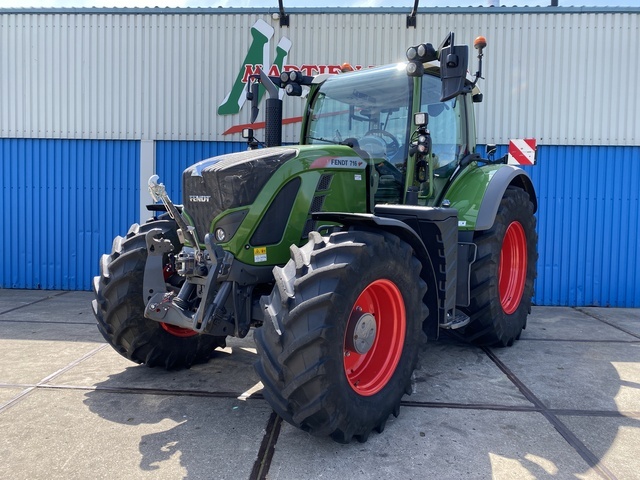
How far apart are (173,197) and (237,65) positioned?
2262 mm

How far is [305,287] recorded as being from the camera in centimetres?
256

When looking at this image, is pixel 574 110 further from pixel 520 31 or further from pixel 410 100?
pixel 410 100

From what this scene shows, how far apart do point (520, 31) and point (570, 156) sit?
78.5 inches

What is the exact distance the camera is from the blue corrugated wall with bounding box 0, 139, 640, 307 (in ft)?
23.7

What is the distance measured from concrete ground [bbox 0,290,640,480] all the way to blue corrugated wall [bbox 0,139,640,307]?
2648mm

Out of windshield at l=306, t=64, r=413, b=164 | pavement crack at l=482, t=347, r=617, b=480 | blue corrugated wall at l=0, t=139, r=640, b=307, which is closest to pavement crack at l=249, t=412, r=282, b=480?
pavement crack at l=482, t=347, r=617, b=480

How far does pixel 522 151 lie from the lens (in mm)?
7238

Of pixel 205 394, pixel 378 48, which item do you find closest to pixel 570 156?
pixel 378 48

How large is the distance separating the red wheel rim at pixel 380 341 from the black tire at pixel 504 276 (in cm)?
154

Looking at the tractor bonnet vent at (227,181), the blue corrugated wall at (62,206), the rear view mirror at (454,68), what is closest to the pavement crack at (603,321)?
the rear view mirror at (454,68)

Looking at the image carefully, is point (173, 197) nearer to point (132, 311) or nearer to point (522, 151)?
point (132, 311)

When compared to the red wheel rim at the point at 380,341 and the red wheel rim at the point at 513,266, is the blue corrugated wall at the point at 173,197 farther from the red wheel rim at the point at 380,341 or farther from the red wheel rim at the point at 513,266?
the red wheel rim at the point at 380,341

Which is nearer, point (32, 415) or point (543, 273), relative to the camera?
point (32, 415)

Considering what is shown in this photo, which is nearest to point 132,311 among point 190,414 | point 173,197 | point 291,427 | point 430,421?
point 190,414
